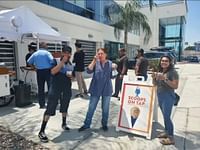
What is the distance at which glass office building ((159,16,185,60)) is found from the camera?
43.2 metres

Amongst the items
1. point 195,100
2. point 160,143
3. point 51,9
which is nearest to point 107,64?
point 160,143

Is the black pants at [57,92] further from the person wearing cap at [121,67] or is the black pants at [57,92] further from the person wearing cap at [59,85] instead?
the person wearing cap at [121,67]

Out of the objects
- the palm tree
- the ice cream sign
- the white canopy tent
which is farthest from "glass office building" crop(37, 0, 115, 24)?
the ice cream sign

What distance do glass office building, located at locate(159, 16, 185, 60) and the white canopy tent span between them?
37312mm

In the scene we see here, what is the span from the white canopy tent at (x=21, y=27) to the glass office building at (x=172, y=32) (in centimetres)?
3731

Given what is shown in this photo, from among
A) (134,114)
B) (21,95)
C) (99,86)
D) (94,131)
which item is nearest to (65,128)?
(94,131)

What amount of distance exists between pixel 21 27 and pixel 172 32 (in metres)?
39.9

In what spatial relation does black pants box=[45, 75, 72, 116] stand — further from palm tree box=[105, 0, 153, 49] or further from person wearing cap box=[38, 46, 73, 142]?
palm tree box=[105, 0, 153, 49]

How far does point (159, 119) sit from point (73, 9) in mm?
12921

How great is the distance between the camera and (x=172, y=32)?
44.5m

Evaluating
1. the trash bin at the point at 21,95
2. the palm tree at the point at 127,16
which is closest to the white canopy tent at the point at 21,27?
the trash bin at the point at 21,95

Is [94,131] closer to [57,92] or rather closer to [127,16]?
[57,92]

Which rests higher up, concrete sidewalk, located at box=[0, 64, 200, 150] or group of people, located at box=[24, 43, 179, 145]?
group of people, located at box=[24, 43, 179, 145]

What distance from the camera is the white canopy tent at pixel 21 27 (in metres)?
7.96
